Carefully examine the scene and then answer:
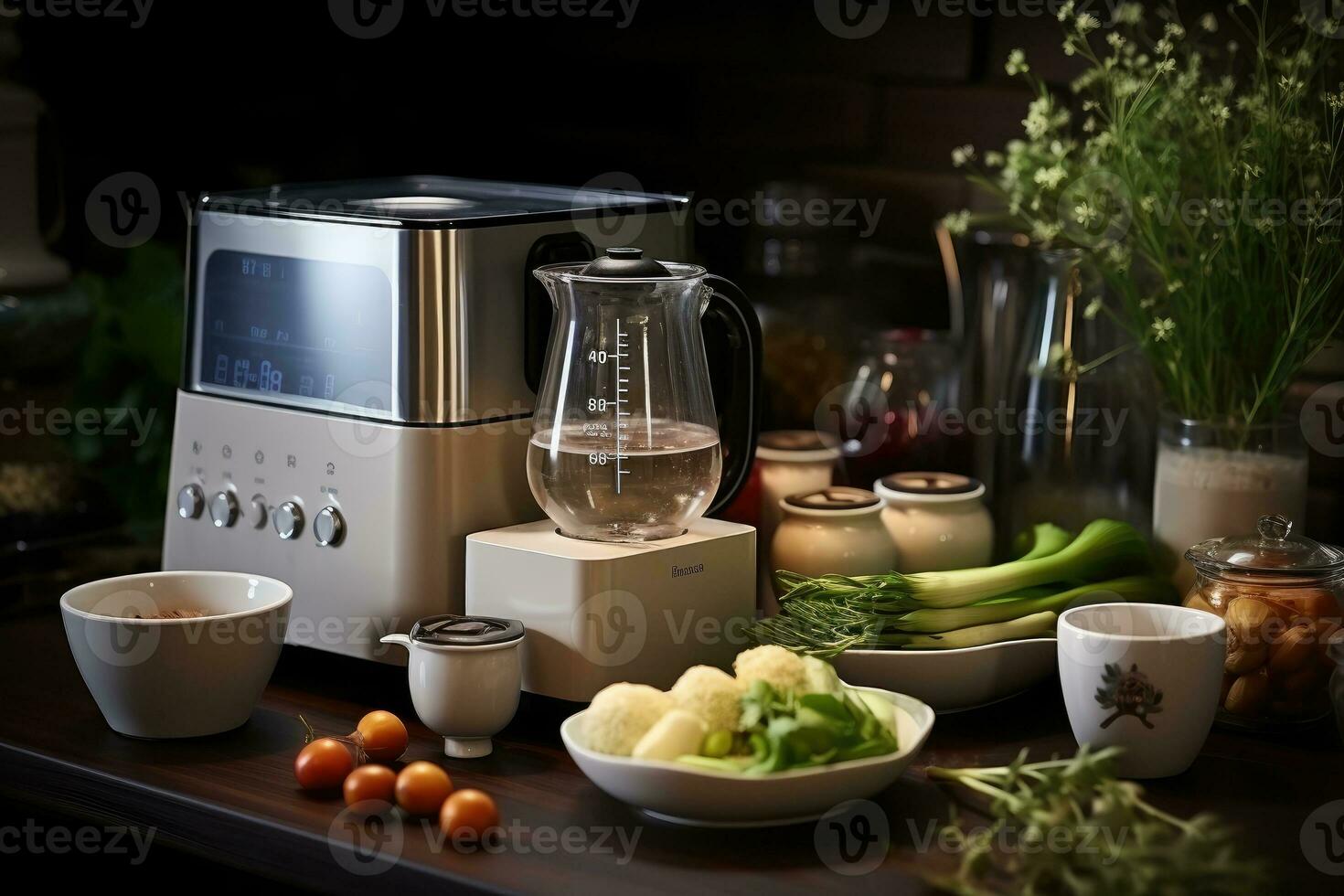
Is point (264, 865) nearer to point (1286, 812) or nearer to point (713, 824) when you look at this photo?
point (713, 824)

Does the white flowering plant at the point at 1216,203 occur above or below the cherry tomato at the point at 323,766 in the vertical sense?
above

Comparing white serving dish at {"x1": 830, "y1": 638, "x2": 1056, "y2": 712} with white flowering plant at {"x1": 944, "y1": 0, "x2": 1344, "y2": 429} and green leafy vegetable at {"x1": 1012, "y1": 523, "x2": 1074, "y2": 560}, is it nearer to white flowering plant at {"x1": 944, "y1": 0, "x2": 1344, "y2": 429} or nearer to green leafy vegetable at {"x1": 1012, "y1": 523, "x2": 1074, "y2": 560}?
green leafy vegetable at {"x1": 1012, "y1": 523, "x2": 1074, "y2": 560}

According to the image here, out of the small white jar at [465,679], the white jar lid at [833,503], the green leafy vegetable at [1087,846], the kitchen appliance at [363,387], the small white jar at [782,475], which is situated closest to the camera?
the green leafy vegetable at [1087,846]

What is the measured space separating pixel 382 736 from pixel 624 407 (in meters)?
0.26

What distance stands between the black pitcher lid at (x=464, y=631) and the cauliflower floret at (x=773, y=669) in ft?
0.50

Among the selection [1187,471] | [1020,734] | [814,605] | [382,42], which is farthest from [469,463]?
[382,42]

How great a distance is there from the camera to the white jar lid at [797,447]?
1.29 metres

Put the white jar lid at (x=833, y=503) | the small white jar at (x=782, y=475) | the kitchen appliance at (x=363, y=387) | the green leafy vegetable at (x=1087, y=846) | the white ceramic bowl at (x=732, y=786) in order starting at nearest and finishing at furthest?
1. the green leafy vegetable at (x=1087, y=846)
2. the white ceramic bowl at (x=732, y=786)
3. the kitchen appliance at (x=363, y=387)
4. the white jar lid at (x=833, y=503)
5. the small white jar at (x=782, y=475)

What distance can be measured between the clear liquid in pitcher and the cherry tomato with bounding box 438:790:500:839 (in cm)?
23

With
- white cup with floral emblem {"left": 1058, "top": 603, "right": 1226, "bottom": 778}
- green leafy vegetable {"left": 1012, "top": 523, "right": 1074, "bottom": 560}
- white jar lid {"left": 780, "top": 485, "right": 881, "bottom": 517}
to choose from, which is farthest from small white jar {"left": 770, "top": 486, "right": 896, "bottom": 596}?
white cup with floral emblem {"left": 1058, "top": 603, "right": 1226, "bottom": 778}

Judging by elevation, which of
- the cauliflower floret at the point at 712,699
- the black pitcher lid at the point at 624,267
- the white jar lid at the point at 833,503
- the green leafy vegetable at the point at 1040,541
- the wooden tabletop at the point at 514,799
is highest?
the black pitcher lid at the point at 624,267

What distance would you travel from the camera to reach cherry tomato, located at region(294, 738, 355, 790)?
0.92 meters

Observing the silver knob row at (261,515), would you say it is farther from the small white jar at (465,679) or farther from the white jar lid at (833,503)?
the white jar lid at (833,503)

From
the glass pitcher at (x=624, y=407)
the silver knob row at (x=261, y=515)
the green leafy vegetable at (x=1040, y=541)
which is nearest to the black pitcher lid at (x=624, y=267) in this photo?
the glass pitcher at (x=624, y=407)
